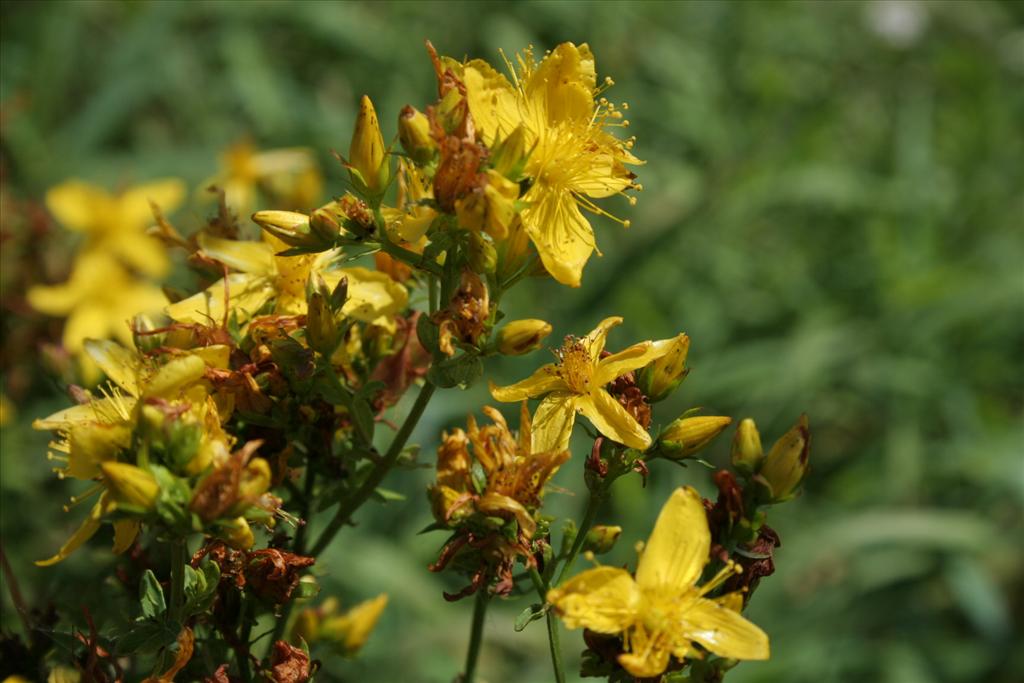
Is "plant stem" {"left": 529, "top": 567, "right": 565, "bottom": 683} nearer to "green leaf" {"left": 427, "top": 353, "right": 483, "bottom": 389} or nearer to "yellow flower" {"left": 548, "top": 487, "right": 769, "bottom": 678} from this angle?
"yellow flower" {"left": 548, "top": 487, "right": 769, "bottom": 678}

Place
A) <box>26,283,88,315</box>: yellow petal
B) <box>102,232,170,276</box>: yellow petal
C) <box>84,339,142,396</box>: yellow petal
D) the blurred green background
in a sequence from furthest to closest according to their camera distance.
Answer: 1. the blurred green background
2. <box>102,232,170,276</box>: yellow petal
3. <box>26,283,88,315</box>: yellow petal
4. <box>84,339,142,396</box>: yellow petal

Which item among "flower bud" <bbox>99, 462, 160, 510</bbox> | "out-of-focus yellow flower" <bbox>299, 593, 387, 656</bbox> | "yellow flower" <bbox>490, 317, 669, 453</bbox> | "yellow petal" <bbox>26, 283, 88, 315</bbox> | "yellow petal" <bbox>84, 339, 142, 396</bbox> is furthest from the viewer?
"yellow petal" <bbox>26, 283, 88, 315</bbox>

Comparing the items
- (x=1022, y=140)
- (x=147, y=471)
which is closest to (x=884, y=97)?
(x=1022, y=140)

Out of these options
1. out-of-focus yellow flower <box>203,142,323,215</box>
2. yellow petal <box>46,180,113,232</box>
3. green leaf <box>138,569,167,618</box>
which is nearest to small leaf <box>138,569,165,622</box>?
green leaf <box>138,569,167,618</box>

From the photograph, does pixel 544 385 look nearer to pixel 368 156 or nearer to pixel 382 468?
pixel 382 468

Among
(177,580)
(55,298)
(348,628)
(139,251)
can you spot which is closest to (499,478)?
(177,580)

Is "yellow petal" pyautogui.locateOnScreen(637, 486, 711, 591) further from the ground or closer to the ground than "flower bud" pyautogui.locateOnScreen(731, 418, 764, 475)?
closer to the ground

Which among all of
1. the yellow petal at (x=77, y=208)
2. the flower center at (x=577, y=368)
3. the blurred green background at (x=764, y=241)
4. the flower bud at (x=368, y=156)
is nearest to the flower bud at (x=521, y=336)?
the flower center at (x=577, y=368)

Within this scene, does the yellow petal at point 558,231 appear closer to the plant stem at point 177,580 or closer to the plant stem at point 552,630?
the plant stem at point 552,630
